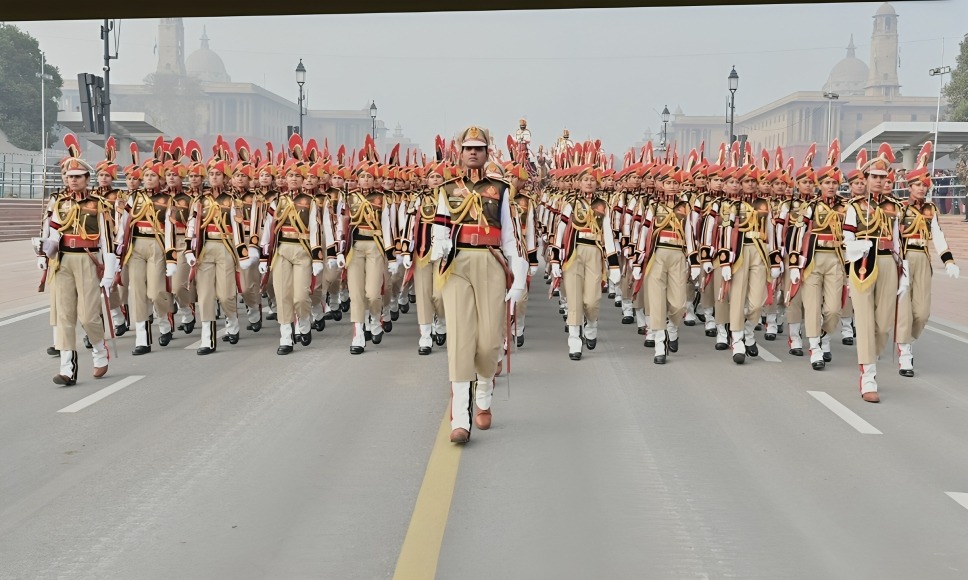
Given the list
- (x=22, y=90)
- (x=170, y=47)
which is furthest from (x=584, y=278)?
(x=170, y=47)

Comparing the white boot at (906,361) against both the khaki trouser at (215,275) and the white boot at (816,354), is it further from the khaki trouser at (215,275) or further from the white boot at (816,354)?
the khaki trouser at (215,275)

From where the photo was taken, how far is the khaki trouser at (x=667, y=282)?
12.2 metres

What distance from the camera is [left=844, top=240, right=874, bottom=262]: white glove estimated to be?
10.0 m

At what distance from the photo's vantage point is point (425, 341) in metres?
12.7

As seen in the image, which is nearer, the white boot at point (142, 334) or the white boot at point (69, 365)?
the white boot at point (69, 365)

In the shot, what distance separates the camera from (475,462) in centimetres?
717

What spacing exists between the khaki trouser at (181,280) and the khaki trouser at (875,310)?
25.4 feet

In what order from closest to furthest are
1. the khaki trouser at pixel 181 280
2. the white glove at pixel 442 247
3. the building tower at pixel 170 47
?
the white glove at pixel 442 247, the khaki trouser at pixel 181 280, the building tower at pixel 170 47

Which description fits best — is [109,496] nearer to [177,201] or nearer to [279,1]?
[279,1]

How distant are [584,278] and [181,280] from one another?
4.94m

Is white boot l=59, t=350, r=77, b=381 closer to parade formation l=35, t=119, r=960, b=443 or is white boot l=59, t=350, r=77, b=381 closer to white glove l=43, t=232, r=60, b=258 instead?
parade formation l=35, t=119, r=960, b=443

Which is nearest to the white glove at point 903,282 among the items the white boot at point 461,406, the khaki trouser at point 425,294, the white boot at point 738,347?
the white boot at point 738,347

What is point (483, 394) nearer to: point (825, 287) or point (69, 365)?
point (69, 365)

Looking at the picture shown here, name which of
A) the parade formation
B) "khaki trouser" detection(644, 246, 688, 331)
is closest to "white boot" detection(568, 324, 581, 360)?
the parade formation
